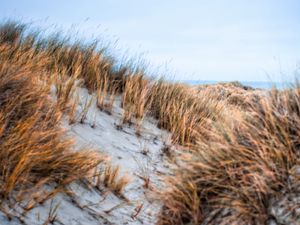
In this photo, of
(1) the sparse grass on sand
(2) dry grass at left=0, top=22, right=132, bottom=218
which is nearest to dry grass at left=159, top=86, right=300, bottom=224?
(1) the sparse grass on sand

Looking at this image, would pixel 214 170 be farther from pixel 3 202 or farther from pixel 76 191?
pixel 3 202

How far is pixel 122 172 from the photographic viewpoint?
4.17m

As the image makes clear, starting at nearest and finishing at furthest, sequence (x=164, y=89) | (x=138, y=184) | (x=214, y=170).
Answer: (x=214, y=170)
(x=138, y=184)
(x=164, y=89)

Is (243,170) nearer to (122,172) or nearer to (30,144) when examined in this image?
(30,144)

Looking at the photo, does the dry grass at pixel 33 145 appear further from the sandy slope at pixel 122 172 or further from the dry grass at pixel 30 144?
the sandy slope at pixel 122 172

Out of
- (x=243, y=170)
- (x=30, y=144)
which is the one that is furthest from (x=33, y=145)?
(x=243, y=170)

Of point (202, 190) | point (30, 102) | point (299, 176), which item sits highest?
point (30, 102)

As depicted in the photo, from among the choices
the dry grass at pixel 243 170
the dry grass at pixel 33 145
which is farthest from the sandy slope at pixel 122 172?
the dry grass at pixel 243 170

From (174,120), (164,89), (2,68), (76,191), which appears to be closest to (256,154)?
(76,191)

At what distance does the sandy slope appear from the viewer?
293 centimetres

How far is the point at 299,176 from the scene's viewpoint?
2277mm

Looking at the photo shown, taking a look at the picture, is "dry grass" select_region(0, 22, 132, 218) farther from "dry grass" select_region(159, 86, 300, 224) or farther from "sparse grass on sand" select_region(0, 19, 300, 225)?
"dry grass" select_region(159, 86, 300, 224)

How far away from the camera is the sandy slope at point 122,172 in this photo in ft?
9.61

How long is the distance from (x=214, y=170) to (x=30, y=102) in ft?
6.78
